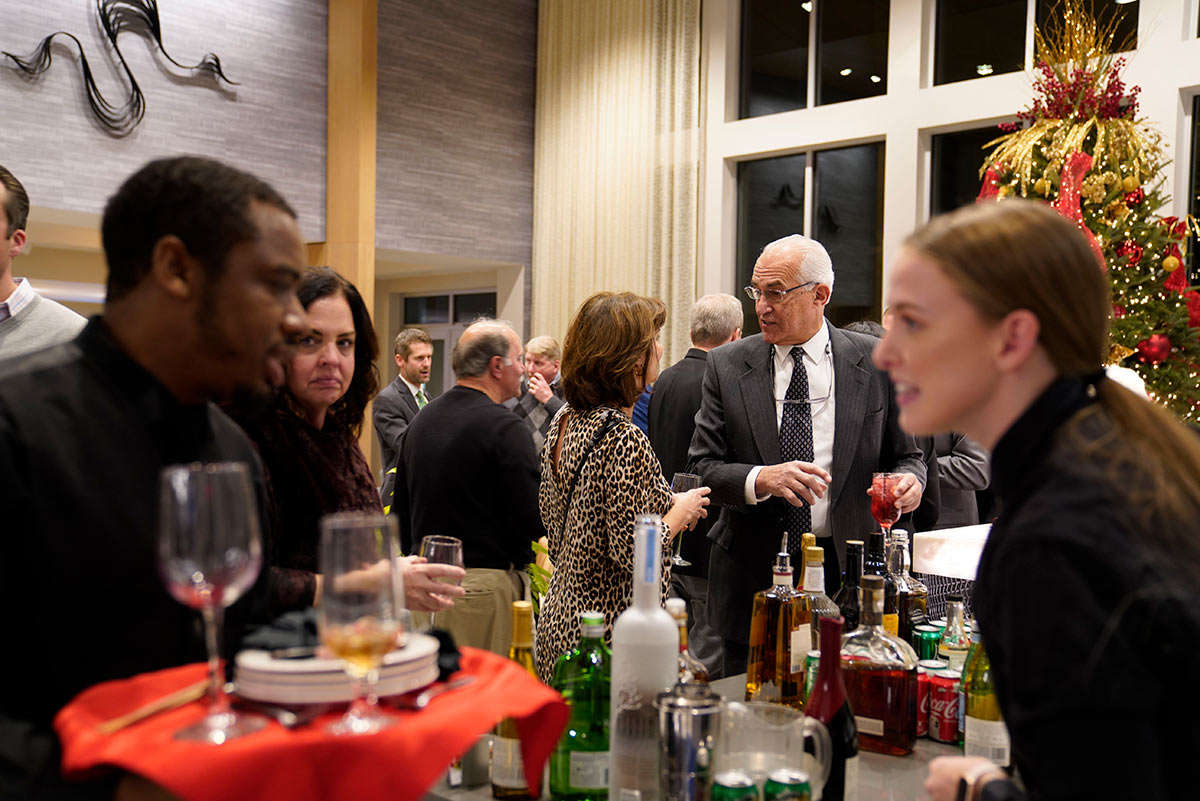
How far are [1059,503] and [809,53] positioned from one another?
7.29 m

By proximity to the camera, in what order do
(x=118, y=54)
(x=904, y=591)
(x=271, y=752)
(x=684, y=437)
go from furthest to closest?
1. (x=118, y=54)
2. (x=684, y=437)
3. (x=904, y=591)
4. (x=271, y=752)

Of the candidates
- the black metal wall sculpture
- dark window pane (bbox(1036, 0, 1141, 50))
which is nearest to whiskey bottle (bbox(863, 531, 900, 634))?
dark window pane (bbox(1036, 0, 1141, 50))

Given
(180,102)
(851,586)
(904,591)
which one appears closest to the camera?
(851,586)

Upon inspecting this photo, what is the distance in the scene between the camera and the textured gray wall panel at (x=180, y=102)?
6.25m

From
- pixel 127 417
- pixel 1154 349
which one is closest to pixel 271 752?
pixel 127 417

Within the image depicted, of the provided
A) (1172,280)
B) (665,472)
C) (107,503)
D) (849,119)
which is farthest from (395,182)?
(107,503)

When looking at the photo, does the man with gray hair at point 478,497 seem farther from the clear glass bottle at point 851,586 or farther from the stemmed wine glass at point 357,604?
the stemmed wine glass at point 357,604

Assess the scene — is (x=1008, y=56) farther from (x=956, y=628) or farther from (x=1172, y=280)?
(x=956, y=628)

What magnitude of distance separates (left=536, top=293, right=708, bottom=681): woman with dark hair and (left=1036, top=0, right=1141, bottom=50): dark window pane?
4.38m

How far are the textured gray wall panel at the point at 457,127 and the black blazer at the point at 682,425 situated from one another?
158 inches

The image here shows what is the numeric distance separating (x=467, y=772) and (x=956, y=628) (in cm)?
91

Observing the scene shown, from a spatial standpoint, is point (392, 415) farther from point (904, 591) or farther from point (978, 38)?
point (904, 591)

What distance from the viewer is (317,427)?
7.31 ft

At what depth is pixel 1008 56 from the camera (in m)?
6.68
